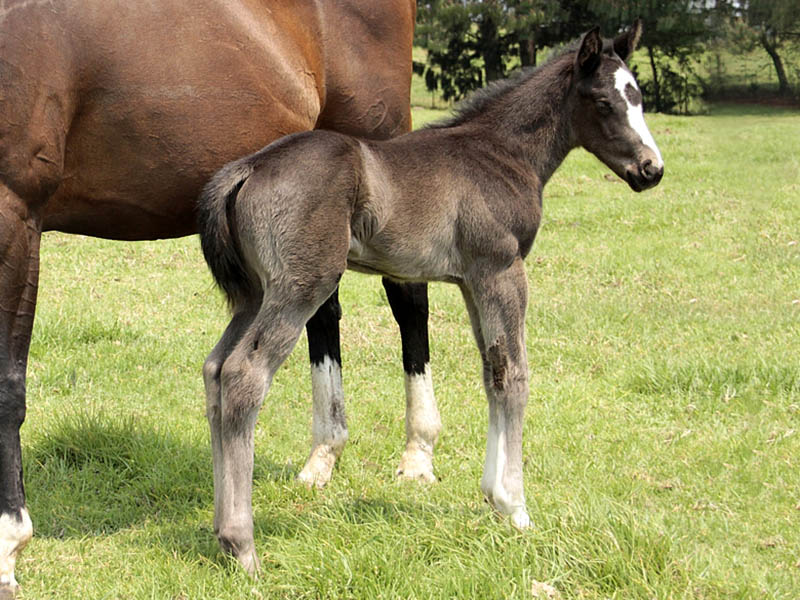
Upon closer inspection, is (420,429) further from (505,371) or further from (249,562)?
(249,562)

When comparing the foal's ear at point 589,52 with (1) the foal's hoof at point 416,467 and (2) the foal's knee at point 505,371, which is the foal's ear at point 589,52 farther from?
(1) the foal's hoof at point 416,467

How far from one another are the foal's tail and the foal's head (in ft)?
4.22

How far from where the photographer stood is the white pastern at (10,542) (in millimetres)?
3016

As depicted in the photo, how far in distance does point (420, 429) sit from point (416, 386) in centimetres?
22

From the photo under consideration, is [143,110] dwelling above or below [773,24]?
below

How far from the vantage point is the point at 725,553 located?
3.20 metres

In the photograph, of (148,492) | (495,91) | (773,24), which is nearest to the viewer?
(773,24)

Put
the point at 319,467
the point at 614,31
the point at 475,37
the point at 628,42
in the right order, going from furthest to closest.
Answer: the point at 475,37
the point at 614,31
the point at 319,467
the point at 628,42

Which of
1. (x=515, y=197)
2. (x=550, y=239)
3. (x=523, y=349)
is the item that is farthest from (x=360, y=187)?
(x=550, y=239)

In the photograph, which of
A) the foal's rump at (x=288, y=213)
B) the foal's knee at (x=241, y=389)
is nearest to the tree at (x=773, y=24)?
the foal's rump at (x=288, y=213)

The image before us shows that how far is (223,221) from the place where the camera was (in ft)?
9.80

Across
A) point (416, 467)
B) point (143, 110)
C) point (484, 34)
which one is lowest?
point (484, 34)

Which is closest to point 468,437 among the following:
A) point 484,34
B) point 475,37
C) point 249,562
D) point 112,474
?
point 112,474

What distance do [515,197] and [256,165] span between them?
3.11 feet
